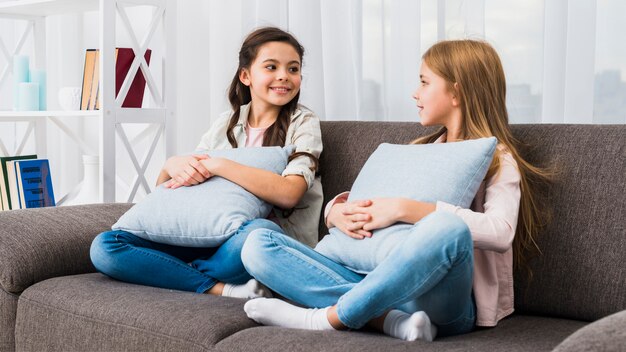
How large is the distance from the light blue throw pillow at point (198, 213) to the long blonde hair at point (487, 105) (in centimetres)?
49

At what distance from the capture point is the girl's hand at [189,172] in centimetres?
209

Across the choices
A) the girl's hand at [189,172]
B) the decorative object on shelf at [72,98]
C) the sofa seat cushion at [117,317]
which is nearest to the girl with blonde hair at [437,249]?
the sofa seat cushion at [117,317]

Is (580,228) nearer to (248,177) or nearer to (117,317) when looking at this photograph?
(248,177)

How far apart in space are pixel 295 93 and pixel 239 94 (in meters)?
0.20

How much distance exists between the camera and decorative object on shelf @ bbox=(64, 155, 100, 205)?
2.95 metres

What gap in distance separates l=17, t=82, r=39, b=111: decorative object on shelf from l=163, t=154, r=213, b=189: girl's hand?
45.4 inches

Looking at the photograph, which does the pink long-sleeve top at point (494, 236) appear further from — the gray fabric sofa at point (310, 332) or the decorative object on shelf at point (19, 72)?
the decorative object on shelf at point (19, 72)

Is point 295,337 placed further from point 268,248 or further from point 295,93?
point 295,93

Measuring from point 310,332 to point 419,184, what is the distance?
41 cm

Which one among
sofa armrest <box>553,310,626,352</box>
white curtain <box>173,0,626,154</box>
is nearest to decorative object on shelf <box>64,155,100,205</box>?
white curtain <box>173,0,626,154</box>

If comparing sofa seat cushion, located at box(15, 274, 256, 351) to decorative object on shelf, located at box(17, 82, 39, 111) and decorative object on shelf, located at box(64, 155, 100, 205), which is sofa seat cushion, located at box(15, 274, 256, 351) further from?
decorative object on shelf, located at box(17, 82, 39, 111)

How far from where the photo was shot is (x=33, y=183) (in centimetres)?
304

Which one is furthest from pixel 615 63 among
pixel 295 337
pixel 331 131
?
pixel 295 337

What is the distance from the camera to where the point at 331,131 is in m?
2.29
